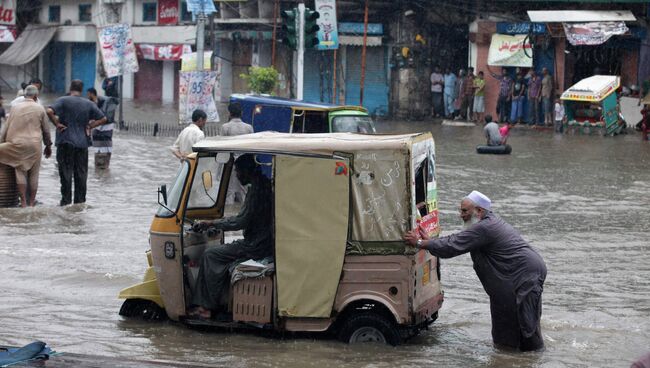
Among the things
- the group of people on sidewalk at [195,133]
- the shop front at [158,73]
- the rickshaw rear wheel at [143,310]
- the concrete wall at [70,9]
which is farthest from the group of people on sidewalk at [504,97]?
the rickshaw rear wheel at [143,310]

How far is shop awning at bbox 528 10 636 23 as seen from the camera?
3159cm

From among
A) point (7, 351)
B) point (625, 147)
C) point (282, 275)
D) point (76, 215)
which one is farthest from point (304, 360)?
point (625, 147)

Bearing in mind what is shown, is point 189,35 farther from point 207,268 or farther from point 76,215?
point 207,268

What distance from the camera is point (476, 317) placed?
9.88 m

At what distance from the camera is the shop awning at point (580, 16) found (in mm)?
31594

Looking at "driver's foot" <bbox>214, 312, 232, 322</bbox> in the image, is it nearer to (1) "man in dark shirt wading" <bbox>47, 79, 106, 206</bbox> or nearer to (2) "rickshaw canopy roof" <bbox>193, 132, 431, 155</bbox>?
(2) "rickshaw canopy roof" <bbox>193, 132, 431, 155</bbox>

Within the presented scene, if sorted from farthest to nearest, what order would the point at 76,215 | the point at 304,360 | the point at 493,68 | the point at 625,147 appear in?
1. the point at 493,68
2. the point at 625,147
3. the point at 76,215
4. the point at 304,360

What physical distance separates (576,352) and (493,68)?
1058 inches

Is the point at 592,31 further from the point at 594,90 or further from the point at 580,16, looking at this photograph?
the point at 594,90

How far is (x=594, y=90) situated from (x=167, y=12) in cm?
2228

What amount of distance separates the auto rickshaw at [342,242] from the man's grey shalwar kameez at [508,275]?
42 cm

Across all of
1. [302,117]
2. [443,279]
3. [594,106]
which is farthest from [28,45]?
[443,279]

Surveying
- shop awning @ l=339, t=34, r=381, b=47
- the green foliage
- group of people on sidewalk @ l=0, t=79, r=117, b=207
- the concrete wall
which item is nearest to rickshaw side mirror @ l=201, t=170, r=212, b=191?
group of people on sidewalk @ l=0, t=79, r=117, b=207

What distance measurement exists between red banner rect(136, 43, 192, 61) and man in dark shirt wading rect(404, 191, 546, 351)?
3608 centimetres
